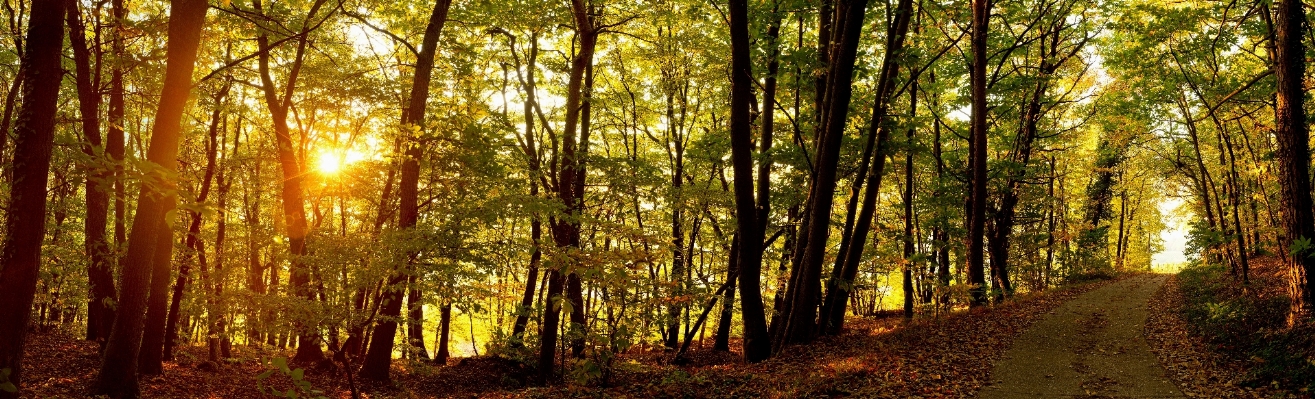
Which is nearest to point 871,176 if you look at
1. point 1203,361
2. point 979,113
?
point 979,113

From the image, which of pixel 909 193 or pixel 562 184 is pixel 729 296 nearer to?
pixel 562 184

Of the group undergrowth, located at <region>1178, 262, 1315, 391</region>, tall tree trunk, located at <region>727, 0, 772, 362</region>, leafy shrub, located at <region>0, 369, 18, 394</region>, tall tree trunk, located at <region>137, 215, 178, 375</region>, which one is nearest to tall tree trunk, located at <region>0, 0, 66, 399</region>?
leafy shrub, located at <region>0, 369, 18, 394</region>

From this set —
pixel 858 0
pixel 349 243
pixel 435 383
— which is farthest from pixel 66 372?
pixel 858 0

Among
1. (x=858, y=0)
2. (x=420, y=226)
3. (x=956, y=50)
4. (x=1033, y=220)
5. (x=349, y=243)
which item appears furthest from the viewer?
(x=1033, y=220)

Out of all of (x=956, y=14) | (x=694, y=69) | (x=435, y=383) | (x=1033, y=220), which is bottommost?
(x=435, y=383)

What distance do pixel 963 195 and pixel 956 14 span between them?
305 inches

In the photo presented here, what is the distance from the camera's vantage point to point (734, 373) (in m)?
9.34

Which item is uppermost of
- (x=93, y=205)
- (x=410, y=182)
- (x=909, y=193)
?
(x=909, y=193)

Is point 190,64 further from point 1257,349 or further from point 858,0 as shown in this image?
Answer: point 1257,349

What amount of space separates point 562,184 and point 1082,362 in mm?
8800

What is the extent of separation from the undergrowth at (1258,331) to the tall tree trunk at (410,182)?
34.9ft

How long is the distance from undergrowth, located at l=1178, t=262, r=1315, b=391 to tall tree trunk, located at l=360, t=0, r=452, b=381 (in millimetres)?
10650

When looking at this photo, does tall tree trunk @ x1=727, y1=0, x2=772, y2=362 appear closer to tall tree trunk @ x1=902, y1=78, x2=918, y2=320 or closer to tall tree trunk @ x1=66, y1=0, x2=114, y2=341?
tall tree trunk @ x1=902, y1=78, x2=918, y2=320

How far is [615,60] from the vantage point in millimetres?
19812
